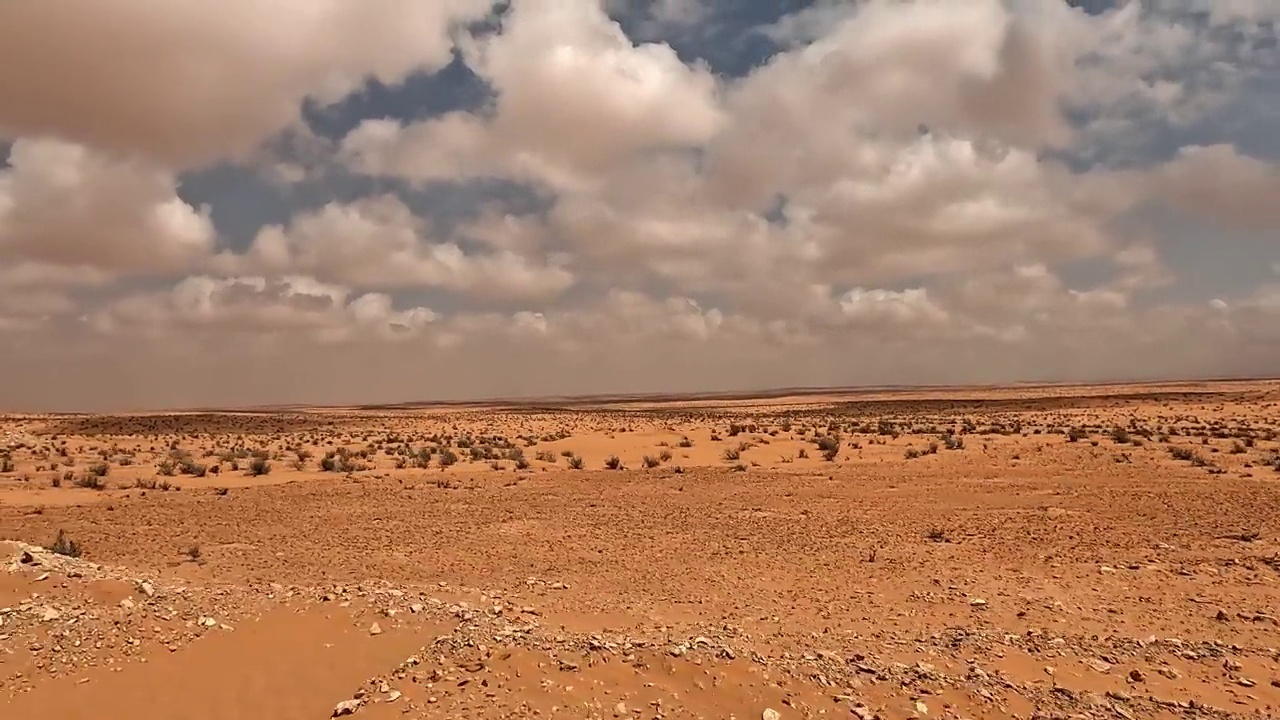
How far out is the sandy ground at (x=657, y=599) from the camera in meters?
7.60

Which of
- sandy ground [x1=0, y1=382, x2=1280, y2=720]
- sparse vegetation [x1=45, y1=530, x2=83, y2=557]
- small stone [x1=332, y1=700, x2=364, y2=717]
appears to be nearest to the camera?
small stone [x1=332, y1=700, x2=364, y2=717]

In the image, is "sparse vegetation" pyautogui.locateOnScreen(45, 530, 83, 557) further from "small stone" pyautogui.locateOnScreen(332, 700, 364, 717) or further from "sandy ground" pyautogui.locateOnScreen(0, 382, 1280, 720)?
"small stone" pyautogui.locateOnScreen(332, 700, 364, 717)

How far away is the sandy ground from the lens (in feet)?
24.9

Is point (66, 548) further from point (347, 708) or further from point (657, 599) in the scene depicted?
point (657, 599)

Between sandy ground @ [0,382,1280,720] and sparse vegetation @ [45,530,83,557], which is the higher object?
sparse vegetation @ [45,530,83,557]

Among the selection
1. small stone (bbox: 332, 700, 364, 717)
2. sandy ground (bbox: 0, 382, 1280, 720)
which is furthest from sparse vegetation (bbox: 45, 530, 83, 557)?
small stone (bbox: 332, 700, 364, 717)

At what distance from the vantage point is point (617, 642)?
8.54m

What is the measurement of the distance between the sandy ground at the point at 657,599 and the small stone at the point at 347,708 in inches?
6.7

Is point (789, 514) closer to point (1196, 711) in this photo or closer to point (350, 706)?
point (1196, 711)

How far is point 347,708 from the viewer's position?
731 cm

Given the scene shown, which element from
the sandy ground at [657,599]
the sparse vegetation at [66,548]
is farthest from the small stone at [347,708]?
the sparse vegetation at [66,548]

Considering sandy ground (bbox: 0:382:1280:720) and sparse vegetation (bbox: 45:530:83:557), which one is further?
sparse vegetation (bbox: 45:530:83:557)

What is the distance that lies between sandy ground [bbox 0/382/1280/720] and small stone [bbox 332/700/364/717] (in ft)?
0.56

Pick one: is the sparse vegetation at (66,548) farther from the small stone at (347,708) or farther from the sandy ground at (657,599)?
the small stone at (347,708)
